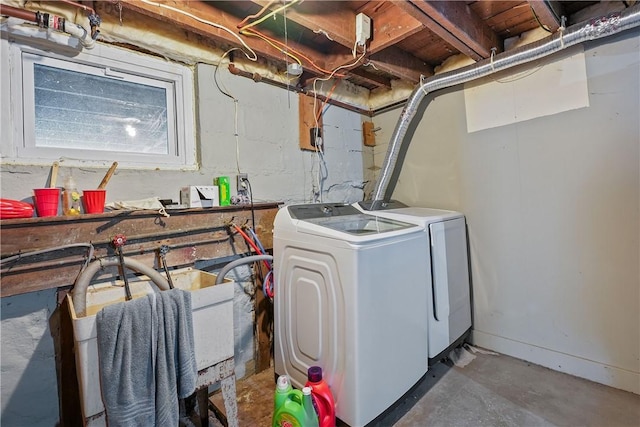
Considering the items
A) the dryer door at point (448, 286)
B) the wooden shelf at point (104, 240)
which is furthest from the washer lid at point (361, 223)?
the wooden shelf at point (104, 240)

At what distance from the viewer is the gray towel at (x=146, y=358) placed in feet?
3.21

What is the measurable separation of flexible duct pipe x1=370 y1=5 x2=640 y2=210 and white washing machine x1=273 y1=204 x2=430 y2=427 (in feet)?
2.67

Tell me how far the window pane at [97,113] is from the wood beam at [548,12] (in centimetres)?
205

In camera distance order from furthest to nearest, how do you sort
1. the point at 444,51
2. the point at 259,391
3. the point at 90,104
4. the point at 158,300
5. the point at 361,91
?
the point at 361,91 < the point at 444,51 < the point at 259,391 < the point at 90,104 < the point at 158,300

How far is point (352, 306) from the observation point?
1.26 metres

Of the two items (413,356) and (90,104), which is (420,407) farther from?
(90,104)

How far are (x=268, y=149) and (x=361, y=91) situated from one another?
4.21 ft

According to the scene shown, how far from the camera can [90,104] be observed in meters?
1.45

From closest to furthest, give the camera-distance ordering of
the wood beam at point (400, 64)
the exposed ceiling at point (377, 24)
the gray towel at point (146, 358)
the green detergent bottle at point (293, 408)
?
the gray towel at point (146, 358) → the green detergent bottle at point (293, 408) → the exposed ceiling at point (377, 24) → the wood beam at point (400, 64)

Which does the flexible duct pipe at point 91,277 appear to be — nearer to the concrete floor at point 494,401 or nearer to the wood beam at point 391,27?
the concrete floor at point 494,401

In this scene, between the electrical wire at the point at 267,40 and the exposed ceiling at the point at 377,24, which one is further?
the electrical wire at the point at 267,40

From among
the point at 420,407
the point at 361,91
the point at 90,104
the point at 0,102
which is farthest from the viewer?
the point at 361,91

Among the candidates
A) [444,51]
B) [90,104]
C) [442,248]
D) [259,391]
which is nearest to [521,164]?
[442,248]

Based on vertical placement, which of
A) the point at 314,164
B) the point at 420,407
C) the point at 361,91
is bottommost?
the point at 420,407
